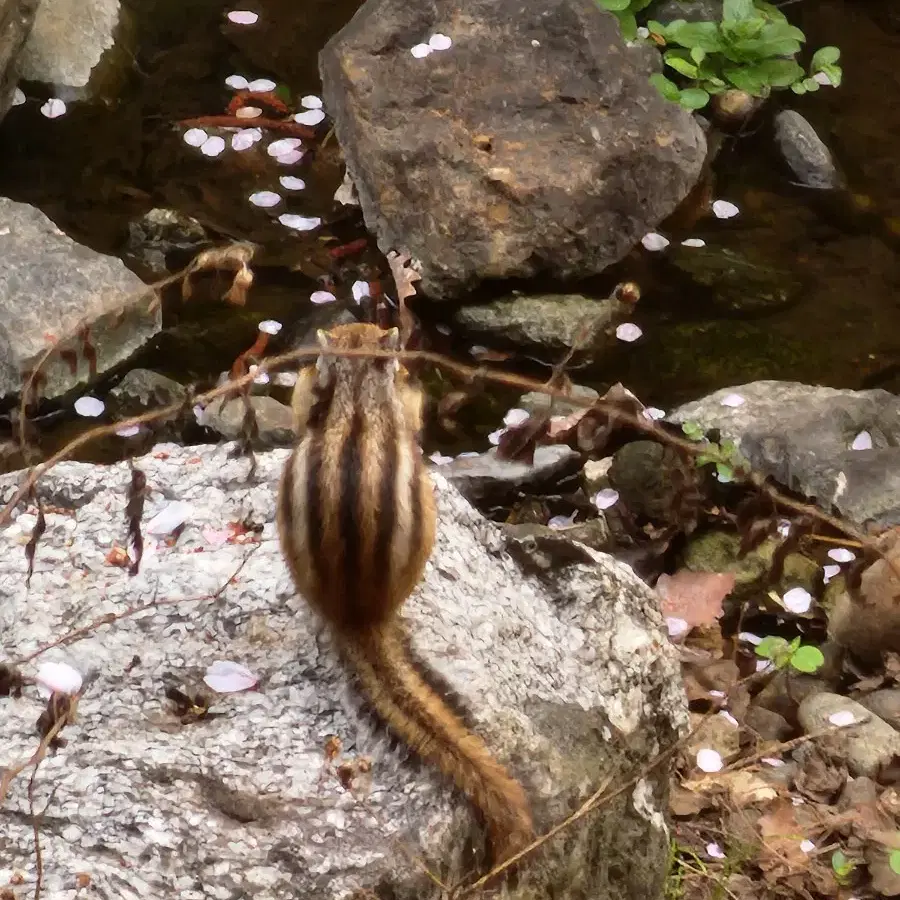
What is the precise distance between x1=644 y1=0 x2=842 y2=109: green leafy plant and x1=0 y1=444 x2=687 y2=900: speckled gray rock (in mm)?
3274

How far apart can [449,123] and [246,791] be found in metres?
3.43

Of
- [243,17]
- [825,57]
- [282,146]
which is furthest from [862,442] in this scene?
[243,17]

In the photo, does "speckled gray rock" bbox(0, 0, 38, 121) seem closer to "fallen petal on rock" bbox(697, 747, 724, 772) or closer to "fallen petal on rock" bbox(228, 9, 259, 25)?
"fallen petal on rock" bbox(228, 9, 259, 25)

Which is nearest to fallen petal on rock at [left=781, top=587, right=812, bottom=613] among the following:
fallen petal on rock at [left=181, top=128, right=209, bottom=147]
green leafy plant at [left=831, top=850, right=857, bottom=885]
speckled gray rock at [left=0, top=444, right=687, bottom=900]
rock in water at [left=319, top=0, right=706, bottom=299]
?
green leafy plant at [left=831, top=850, right=857, bottom=885]

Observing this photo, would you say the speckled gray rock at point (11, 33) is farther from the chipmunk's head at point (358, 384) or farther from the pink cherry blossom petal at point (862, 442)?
the pink cherry blossom petal at point (862, 442)

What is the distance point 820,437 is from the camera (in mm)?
3992

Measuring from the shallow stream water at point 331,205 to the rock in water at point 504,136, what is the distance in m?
0.27

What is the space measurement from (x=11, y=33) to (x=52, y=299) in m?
1.20

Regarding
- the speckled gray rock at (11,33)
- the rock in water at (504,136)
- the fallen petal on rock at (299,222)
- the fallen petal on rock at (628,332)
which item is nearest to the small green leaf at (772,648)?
the fallen petal on rock at (628,332)

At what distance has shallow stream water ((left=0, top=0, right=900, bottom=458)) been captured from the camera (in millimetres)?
4598

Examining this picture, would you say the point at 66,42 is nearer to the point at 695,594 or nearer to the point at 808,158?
the point at 808,158

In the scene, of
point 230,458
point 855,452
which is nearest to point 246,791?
point 230,458

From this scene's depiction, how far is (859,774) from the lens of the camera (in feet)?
9.70

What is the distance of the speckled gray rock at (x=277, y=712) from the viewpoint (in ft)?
5.74
